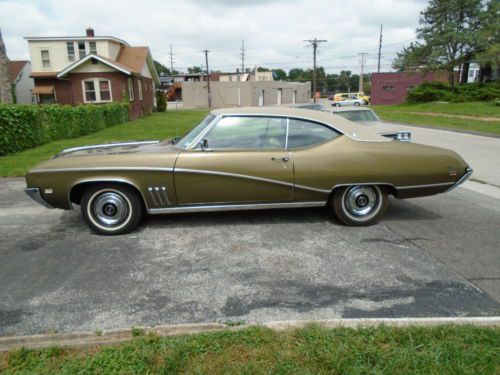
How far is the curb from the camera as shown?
2525mm

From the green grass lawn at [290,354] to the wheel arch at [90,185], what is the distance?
7.03 feet

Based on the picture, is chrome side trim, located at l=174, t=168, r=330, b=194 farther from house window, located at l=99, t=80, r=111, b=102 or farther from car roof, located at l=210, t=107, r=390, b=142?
house window, located at l=99, t=80, r=111, b=102

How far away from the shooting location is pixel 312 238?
434 centimetres

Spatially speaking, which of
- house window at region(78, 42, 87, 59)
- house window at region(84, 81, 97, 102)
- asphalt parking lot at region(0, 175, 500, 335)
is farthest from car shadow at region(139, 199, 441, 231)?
house window at region(78, 42, 87, 59)

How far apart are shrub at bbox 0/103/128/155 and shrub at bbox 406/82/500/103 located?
29.5 m

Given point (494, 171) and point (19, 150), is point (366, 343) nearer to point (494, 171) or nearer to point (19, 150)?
point (494, 171)

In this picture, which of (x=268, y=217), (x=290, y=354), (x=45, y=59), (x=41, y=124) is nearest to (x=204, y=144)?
(x=268, y=217)

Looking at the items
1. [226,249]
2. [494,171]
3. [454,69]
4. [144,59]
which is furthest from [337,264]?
[454,69]

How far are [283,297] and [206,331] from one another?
29.8 inches

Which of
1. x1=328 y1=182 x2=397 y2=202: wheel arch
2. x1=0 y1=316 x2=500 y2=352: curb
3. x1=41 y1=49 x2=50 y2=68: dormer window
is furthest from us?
x1=41 y1=49 x2=50 y2=68: dormer window

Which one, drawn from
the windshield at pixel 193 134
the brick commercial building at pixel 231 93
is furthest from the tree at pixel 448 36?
the windshield at pixel 193 134

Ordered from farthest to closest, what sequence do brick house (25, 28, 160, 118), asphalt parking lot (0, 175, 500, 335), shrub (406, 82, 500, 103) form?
shrub (406, 82, 500, 103)
brick house (25, 28, 160, 118)
asphalt parking lot (0, 175, 500, 335)

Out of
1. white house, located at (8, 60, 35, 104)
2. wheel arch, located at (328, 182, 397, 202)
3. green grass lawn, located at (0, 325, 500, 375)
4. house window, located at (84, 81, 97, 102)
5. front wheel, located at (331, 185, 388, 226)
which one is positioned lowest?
green grass lawn, located at (0, 325, 500, 375)

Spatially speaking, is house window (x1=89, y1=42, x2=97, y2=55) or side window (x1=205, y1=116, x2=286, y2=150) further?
house window (x1=89, y1=42, x2=97, y2=55)
